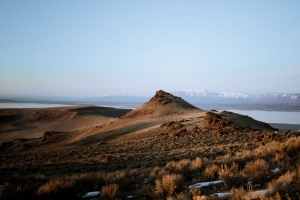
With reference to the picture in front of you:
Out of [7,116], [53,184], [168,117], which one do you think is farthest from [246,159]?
[7,116]

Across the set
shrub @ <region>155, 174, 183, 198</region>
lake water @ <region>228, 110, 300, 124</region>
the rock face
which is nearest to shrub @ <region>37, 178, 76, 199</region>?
shrub @ <region>155, 174, 183, 198</region>

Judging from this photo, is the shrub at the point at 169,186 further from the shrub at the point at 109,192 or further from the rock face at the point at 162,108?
the rock face at the point at 162,108

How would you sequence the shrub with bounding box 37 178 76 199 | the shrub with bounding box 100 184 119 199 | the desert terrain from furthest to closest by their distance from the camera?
the shrub with bounding box 37 178 76 199, the shrub with bounding box 100 184 119 199, the desert terrain

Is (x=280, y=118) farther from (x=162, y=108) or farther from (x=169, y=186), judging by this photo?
(x=169, y=186)

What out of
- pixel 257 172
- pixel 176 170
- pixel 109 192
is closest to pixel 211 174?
pixel 257 172

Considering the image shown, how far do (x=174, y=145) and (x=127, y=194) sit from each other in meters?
14.5

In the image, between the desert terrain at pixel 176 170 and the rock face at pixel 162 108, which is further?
the rock face at pixel 162 108

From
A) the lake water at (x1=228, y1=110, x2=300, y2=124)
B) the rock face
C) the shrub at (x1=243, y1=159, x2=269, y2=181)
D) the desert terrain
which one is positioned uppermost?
the rock face

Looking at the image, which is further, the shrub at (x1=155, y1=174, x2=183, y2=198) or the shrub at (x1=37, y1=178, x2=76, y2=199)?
the shrub at (x1=37, y1=178, x2=76, y2=199)

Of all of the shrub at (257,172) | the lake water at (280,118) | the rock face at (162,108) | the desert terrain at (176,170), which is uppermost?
the rock face at (162,108)

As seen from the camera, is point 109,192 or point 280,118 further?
point 280,118

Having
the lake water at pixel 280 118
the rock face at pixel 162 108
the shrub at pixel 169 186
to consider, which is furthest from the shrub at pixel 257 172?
the lake water at pixel 280 118

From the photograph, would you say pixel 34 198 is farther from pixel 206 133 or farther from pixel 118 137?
pixel 118 137

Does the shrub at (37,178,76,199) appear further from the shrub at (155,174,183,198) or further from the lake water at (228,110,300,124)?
the lake water at (228,110,300,124)
